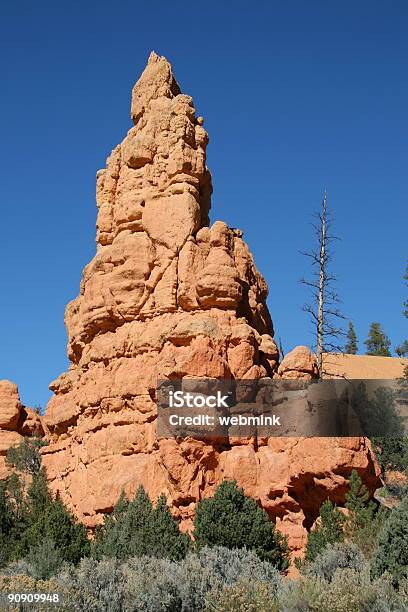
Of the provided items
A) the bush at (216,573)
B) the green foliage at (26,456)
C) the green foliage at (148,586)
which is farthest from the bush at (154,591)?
the green foliage at (26,456)

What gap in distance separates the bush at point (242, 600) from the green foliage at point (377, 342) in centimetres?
10601

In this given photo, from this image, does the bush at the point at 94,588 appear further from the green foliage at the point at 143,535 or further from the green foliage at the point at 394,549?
the green foliage at the point at 143,535

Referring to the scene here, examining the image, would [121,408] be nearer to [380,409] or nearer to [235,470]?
[235,470]

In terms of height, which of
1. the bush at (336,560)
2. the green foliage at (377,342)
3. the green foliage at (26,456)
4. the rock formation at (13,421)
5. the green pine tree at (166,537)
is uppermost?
the green foliage at (377,342)

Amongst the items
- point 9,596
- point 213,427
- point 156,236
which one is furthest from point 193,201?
point 9,596

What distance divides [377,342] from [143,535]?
323ft

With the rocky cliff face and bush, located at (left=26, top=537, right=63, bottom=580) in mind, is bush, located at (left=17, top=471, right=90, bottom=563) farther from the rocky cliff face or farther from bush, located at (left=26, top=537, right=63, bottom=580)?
the rocky cliff face

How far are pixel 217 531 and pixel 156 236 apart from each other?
14760mm

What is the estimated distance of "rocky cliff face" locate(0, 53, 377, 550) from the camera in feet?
106

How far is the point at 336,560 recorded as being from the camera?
81.9 feet

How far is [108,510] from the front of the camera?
3366cm

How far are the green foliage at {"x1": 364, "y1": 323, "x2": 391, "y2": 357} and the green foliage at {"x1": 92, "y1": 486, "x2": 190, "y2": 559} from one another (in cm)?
9390

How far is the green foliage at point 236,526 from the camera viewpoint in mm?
28453

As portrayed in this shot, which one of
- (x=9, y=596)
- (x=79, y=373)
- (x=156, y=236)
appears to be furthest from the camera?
(x=79, y=373)
